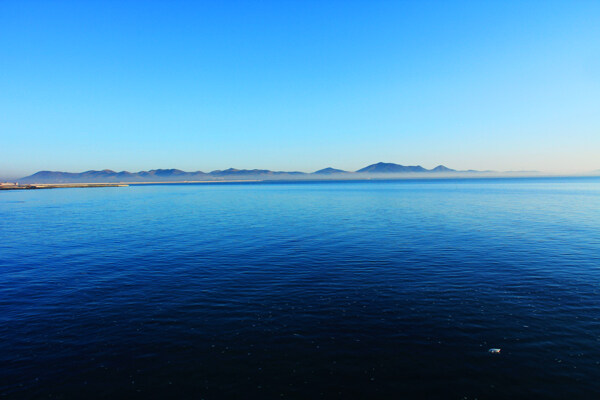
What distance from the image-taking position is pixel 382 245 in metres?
35.7

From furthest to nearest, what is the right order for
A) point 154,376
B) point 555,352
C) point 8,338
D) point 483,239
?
1. point 483,239
2. point 8,338
3. point 555,352
4. point 154,376

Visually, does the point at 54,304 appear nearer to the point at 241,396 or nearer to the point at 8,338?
the point at 8,338

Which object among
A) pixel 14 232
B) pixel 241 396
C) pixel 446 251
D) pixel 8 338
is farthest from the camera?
pixel 14 232

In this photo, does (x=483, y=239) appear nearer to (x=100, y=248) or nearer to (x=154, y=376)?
(x=154, y=376)

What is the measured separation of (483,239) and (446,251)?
30.6 ft

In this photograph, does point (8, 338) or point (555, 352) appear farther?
point (8, 338)

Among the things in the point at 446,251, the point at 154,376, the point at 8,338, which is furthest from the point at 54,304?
the point at 446,251

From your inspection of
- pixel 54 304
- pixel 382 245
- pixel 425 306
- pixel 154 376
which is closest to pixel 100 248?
pixel 54 304

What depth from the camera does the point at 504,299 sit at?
1986 cm

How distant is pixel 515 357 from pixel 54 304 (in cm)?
2631

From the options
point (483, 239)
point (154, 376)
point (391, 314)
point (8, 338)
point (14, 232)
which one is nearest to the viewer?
point (154, 376)

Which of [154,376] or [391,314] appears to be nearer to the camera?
[154,376]

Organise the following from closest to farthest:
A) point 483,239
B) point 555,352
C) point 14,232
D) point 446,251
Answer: point 555,352, point 446,251, point 483,239, point 14,232

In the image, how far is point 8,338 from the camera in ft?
53.5
